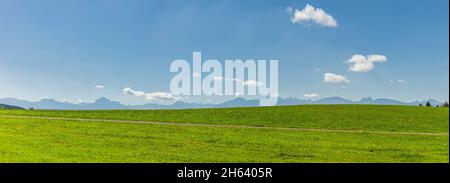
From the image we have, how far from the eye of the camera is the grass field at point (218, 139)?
85.6 ft

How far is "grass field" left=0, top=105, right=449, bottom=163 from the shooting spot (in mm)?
26094

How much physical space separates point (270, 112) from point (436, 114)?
24487mm

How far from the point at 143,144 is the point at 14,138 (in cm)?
887

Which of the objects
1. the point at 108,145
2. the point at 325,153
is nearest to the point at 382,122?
the point at 325,153

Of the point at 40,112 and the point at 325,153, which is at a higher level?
the point at 40,112

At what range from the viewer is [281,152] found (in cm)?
2933

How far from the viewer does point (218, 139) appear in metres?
34.9
